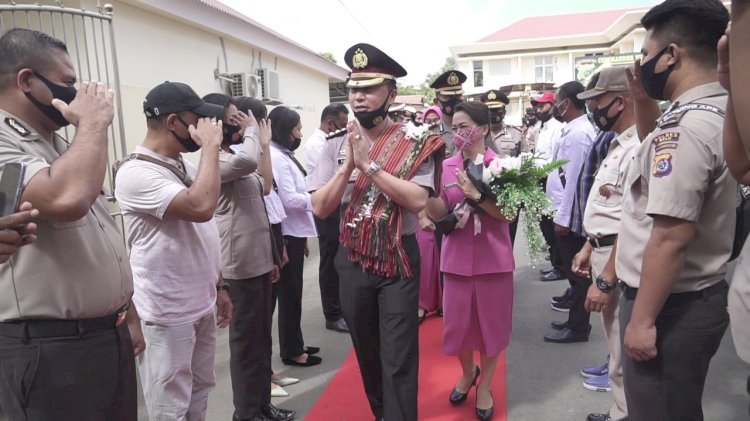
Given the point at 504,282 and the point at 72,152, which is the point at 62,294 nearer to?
the point at 72,152

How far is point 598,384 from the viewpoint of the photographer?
371cm

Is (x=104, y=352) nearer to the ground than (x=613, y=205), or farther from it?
nearer to the ground

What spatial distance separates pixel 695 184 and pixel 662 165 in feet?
0.41

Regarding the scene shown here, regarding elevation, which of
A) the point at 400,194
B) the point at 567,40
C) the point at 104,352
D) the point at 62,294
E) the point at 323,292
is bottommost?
the point at 323,292

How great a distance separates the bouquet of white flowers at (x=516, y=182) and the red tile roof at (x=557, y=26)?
3361cm

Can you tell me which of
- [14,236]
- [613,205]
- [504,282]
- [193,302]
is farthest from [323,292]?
[14,236]

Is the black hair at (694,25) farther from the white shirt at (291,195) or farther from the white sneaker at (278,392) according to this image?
the white sneaker at (278,392)

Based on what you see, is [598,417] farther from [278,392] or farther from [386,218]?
[278,392]

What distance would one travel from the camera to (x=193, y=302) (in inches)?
96.7

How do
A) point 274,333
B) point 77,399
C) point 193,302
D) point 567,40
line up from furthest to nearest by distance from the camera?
point 567,40, point 274,333, point 193,302, point 77,399

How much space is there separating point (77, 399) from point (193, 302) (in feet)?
2.32

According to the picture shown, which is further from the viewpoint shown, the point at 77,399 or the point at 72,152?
the point at 77,399

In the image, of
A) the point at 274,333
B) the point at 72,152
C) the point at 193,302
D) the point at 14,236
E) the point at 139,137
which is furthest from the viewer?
the point at 139,137

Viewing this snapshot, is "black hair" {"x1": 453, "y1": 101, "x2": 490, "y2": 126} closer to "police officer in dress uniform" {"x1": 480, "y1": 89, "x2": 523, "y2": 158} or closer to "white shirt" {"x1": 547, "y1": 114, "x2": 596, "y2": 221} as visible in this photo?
"white shirt" {"x1": 547, "y1": 114, "x2": 596, "y2": 221}
